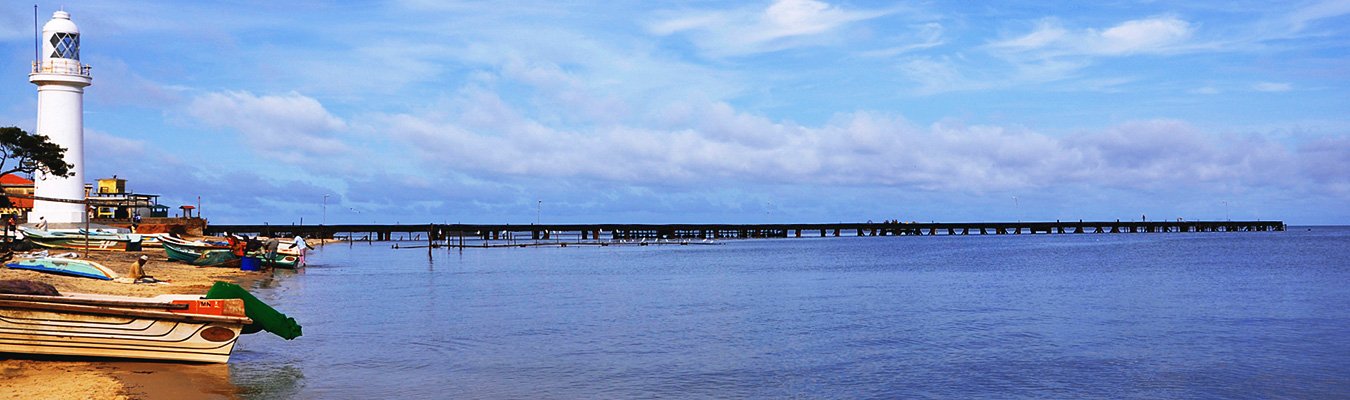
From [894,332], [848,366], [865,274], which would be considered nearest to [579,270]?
[865,274]

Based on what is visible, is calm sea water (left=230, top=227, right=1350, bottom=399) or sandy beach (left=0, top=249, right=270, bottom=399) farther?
calm sea water (left=230, top=227, right=1350, bottom=399)

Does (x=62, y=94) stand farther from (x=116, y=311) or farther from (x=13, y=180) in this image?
(x=116, y=311)

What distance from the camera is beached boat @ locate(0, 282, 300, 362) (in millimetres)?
14852

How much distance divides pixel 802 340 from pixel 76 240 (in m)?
38.9

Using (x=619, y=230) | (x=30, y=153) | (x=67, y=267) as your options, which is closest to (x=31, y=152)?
(x=30, y=153)

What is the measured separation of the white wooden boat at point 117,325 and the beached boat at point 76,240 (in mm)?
35328

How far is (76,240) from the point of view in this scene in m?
47.8

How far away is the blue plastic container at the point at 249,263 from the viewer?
1774 inches

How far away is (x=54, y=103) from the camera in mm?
52938

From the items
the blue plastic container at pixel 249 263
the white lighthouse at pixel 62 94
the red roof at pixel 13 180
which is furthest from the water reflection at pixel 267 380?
the red roof at pixel 13 180

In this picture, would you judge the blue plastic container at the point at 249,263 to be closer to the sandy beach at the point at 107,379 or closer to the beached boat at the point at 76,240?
the beached boat at the point at 76,240

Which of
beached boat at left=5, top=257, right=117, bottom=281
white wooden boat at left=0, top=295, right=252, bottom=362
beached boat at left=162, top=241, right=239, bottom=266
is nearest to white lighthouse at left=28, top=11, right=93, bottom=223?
beached boat at left=162, top=241, right=239, bottom=266

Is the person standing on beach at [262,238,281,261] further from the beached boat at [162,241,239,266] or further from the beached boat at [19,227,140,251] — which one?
the beached boat at [19,227,140,251]

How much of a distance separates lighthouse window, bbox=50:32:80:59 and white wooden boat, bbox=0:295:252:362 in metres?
44.1
